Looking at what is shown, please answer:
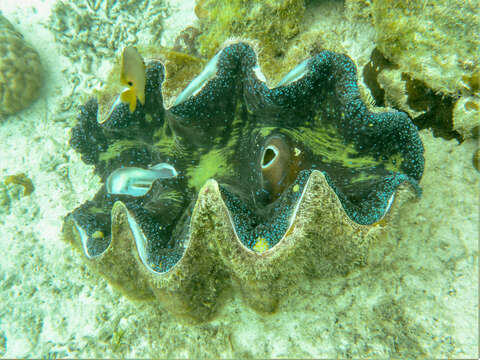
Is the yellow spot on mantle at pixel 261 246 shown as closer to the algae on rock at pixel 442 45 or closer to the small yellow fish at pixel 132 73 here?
the small yellow fish at pixel 132 73

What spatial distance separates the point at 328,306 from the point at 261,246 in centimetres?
91

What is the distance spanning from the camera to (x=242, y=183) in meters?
2.26

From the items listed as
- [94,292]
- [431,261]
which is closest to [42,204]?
[94,292]

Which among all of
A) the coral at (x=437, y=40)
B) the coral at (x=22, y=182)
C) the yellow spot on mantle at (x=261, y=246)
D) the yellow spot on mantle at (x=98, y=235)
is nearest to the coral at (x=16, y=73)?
the coral at (x=22, y=182)

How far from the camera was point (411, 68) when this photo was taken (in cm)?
186

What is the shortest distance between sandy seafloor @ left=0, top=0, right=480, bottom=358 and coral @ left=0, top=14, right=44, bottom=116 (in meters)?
2.06

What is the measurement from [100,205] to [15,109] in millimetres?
3069

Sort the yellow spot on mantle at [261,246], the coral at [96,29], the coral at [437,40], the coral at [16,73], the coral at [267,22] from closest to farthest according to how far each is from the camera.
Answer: the yellow spot on mantle at [261,246] → the coral at [437,40] → the coral at [267,22] → the coral at [16,73] → the coral at [96,29]

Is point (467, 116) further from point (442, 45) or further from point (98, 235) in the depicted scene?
point (98, 235)

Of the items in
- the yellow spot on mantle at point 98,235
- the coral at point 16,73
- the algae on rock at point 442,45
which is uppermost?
the coral at point 16,73

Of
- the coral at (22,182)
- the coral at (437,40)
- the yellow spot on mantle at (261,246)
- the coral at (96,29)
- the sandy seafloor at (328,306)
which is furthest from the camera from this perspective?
the coral at (96,29)

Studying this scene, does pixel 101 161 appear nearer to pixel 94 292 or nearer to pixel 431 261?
pixel 94 292

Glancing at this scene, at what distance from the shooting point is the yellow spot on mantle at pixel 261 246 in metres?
1.56

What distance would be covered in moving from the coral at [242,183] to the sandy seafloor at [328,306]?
28 centimetres
